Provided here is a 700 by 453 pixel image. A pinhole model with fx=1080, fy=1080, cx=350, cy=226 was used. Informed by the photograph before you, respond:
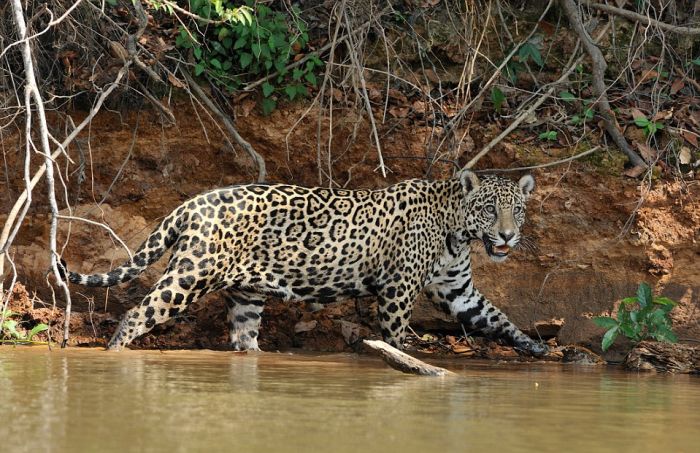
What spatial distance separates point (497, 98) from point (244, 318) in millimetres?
3012

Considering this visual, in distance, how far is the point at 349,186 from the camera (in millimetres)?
9656

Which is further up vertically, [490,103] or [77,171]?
[490,103]

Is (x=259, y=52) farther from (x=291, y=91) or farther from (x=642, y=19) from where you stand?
(x=642, y=19)

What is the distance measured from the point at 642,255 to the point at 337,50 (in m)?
3.26

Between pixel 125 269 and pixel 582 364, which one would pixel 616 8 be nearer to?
pixel 582 364

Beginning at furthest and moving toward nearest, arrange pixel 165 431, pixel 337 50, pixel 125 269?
pixel 337 50 → pixel 125 269 → pixel 165 431

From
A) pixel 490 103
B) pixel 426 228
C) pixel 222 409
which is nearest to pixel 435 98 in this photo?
pixel 490 103

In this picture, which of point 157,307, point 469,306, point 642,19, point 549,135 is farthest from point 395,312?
point 642,19

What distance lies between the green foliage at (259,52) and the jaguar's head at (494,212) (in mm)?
1863

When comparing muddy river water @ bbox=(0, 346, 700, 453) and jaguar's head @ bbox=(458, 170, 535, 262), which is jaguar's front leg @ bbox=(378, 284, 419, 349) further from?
muddy river water @ bbox=(0, 346, 700, 453)

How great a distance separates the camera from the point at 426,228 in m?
8.61

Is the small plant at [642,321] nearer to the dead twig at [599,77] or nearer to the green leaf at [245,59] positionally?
the dead twig at [599,77]

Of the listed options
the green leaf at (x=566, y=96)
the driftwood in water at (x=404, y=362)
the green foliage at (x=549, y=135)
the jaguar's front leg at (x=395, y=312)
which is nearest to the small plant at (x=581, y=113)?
the green leaf at (x=566, y=96)

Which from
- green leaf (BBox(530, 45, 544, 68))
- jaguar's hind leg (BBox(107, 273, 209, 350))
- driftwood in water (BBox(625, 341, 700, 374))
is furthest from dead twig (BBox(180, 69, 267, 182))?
driftwood in water (BBox(625, 341, 700, 374))
